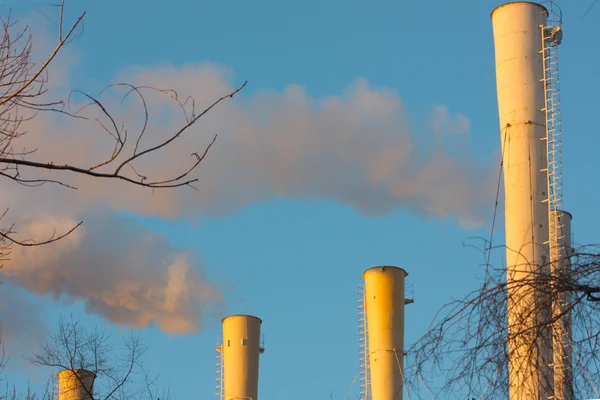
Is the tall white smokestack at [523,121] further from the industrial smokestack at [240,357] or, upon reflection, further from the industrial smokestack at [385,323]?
the industrial smokestack at [240,357]

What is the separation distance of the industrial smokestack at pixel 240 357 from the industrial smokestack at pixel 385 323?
445 centimetres

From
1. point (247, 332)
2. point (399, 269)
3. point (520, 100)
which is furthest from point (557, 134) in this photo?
point (247, 332)

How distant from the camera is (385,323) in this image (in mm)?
34188

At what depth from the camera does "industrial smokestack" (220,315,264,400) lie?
122 feet

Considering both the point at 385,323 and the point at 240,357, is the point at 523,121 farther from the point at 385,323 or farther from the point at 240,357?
the point at 240,357

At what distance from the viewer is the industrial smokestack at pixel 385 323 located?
33.9m

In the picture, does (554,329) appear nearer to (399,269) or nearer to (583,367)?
(583,367)

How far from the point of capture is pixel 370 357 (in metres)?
34.5

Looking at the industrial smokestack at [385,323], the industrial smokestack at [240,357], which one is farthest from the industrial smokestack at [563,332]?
the industrial smokestack at [240,357]

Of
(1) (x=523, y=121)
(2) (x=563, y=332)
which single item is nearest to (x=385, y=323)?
(1) (x=523, y=121)

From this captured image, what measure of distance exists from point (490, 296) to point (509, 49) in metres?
18.9

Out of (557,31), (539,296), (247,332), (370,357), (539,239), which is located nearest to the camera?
(539,296)

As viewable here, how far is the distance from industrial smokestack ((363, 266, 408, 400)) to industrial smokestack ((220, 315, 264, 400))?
4.45 meters

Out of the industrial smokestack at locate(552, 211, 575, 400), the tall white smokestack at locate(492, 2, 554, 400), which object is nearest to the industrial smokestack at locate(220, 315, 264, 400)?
the tall white smokestack at locate(492, 2, 554, 400)
